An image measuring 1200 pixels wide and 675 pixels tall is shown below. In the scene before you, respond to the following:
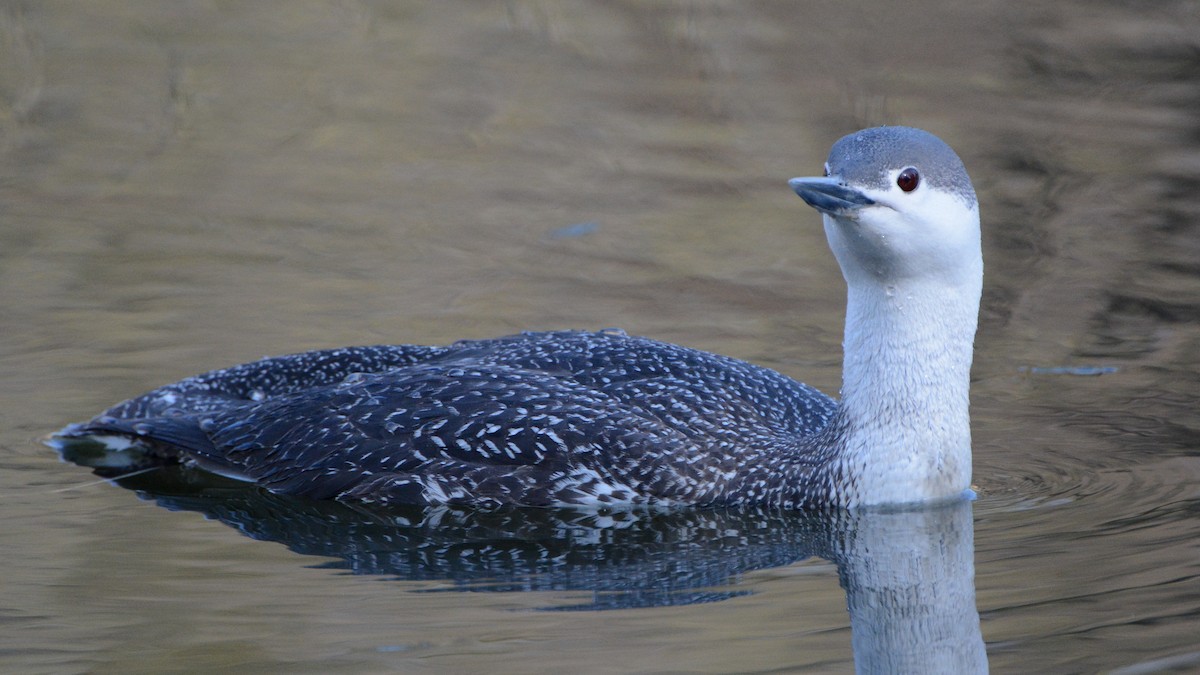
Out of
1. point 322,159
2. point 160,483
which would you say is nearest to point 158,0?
point 322,159

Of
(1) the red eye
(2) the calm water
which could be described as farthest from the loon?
(2) the calm water

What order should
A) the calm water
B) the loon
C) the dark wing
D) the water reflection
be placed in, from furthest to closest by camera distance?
the dark wing < the loon < the water reflection < the calm water

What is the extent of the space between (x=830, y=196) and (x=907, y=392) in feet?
3.62

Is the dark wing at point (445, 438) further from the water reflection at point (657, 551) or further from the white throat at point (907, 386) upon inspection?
the white throat at point (907, 386)

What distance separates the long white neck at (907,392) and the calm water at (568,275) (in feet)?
0.61

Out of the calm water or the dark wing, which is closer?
the calm water

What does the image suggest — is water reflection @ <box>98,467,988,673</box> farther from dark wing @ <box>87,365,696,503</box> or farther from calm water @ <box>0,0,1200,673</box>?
dark wing @ <box>87,365,696,503</box>

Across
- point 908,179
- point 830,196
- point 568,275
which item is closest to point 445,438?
point 830,196

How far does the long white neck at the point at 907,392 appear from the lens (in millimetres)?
6707

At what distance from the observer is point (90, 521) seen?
7.20 m

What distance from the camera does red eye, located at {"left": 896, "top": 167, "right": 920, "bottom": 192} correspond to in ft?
20.4

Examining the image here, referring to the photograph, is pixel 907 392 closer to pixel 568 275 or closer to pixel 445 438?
pixel 445 438

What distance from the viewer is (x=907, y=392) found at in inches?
269

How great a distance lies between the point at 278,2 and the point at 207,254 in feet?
19.5
